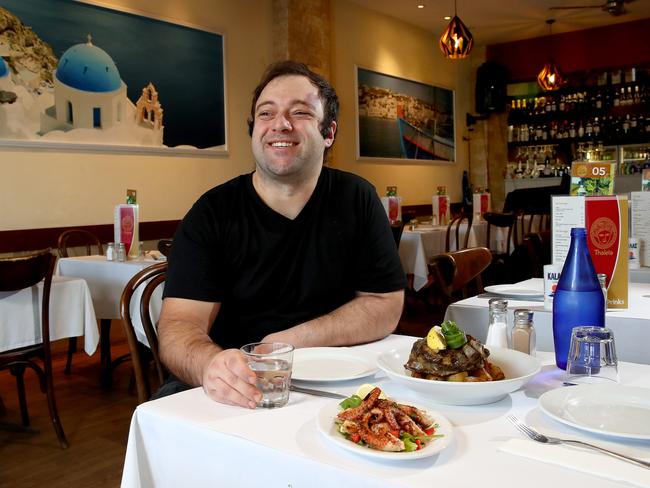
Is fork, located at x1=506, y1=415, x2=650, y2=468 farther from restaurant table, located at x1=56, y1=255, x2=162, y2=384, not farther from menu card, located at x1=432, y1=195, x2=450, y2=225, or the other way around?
menu card, located at x1=432, y1=195, x2=450, y2=225

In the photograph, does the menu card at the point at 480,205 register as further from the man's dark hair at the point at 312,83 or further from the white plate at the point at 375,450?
the white plate at the point at 375,450

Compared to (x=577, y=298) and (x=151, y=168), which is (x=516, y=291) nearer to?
(x=577, y=298)

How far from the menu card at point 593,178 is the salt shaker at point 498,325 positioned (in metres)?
0.58

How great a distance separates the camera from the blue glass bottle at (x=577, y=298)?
1.24m

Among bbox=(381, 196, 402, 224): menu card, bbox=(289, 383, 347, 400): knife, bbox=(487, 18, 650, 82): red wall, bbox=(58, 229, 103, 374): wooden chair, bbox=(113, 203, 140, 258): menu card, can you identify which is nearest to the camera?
bbox=(289, 383, 347, 400): knife

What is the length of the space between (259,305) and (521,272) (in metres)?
3.43

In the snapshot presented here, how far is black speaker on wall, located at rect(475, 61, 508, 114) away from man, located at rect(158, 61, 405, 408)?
885cm

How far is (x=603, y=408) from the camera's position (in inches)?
37.0

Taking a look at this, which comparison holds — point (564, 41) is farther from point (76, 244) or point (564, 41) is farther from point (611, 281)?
point (611, 281)

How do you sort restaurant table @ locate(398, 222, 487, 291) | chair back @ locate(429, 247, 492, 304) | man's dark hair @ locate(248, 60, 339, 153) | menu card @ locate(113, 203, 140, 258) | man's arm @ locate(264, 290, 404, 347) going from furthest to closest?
restaurant table @ locate(398, 222, 487, 291) → menu card @ locate(113, 203, 140, 258) → chair back @ locate(429, 247, 492, 304) → man's dark hair @ locate(248, 60, 339, 153) → man's arm @ locate(264, 290, 404, 347)

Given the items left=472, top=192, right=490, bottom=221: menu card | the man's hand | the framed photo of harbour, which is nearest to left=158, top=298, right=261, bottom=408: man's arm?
the man's hand

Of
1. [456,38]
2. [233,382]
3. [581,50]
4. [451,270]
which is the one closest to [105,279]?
[451,270]

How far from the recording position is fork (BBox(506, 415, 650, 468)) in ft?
2.55

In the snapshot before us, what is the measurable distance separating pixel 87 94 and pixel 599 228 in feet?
14.7
